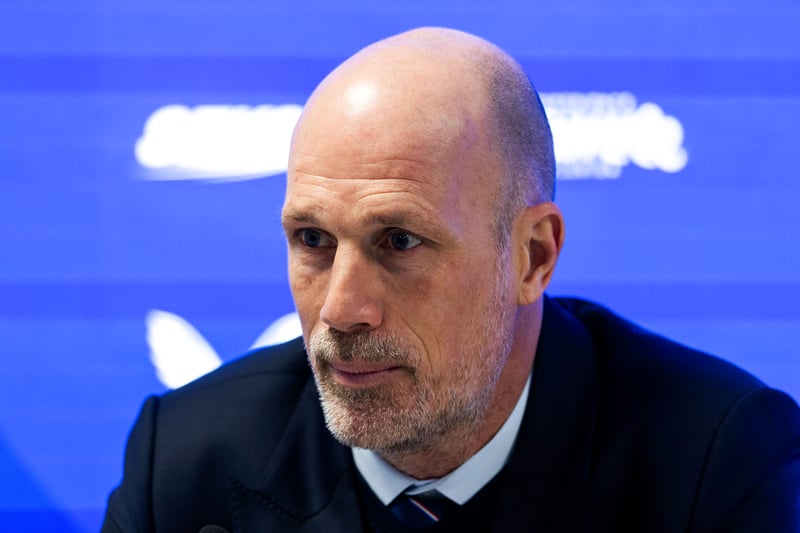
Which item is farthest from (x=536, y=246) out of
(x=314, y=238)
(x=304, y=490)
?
(x=304, y=490)

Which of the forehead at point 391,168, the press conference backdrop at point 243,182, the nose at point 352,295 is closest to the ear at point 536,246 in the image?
the forehead at point 391,168

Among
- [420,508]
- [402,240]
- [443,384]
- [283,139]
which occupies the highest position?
[283,139]

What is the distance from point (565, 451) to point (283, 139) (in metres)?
1.20

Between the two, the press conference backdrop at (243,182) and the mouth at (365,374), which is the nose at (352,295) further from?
the press conference backdrop at (243,182)

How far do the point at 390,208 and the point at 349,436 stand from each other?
42 cm

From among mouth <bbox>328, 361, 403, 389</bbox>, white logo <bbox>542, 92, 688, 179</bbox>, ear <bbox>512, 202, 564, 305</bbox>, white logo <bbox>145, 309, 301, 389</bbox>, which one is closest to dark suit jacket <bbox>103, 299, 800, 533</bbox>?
ear <bbox>512, 202, 564, 305</bbox>

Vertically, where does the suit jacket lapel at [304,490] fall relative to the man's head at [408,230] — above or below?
below

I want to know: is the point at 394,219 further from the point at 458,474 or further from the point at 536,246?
the point at 458,474

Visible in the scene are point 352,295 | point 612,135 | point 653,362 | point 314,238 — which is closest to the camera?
point 352,295

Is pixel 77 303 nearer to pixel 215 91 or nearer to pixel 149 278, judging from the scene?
pixel 149 278

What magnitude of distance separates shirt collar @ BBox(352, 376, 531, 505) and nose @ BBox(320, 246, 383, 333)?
437mm

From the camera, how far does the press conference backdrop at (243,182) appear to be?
8.64 ft

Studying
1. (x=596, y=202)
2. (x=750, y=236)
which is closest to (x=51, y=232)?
(x=596, y=202)

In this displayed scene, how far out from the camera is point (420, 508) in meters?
1.94
